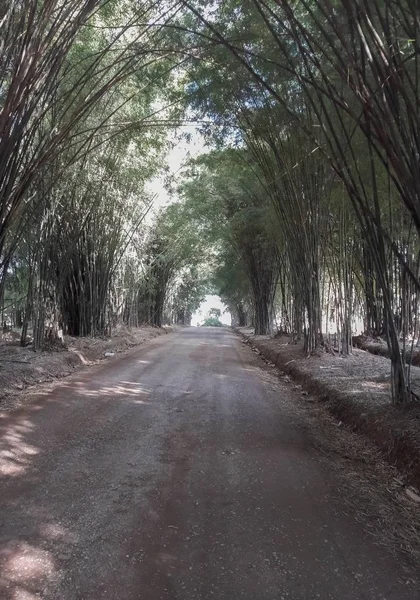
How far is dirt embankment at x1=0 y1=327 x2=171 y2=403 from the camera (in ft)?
15.8

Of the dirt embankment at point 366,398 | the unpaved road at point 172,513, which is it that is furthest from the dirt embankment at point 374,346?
the unpaved road at point 172,513

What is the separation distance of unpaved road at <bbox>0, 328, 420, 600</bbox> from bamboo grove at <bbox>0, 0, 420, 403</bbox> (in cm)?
152

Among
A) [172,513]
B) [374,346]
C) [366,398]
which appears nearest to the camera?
[172,513]

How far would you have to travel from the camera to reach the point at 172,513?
221 cm

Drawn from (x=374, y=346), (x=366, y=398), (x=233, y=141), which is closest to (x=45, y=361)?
(x=366, y=398)

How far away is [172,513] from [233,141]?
5.86 metres

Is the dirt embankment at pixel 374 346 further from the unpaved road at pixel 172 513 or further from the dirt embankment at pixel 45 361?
the dirt embankment at pixel 45 361

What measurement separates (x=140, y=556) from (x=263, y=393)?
3384mm

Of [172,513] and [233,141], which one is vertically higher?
[233,141]

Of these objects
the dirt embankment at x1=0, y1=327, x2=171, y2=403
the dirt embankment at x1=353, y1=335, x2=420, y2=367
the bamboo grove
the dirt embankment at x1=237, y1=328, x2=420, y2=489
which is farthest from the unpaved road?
the dirt embankment at x1=353, y1=335, x2=420, y2=367

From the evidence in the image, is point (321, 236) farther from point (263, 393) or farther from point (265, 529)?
point (265, 529)

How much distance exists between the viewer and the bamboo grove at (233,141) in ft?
10.6

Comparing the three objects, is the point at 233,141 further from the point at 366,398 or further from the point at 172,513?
the point at 172,513

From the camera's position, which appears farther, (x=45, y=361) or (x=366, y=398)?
(x=45, y=361)
